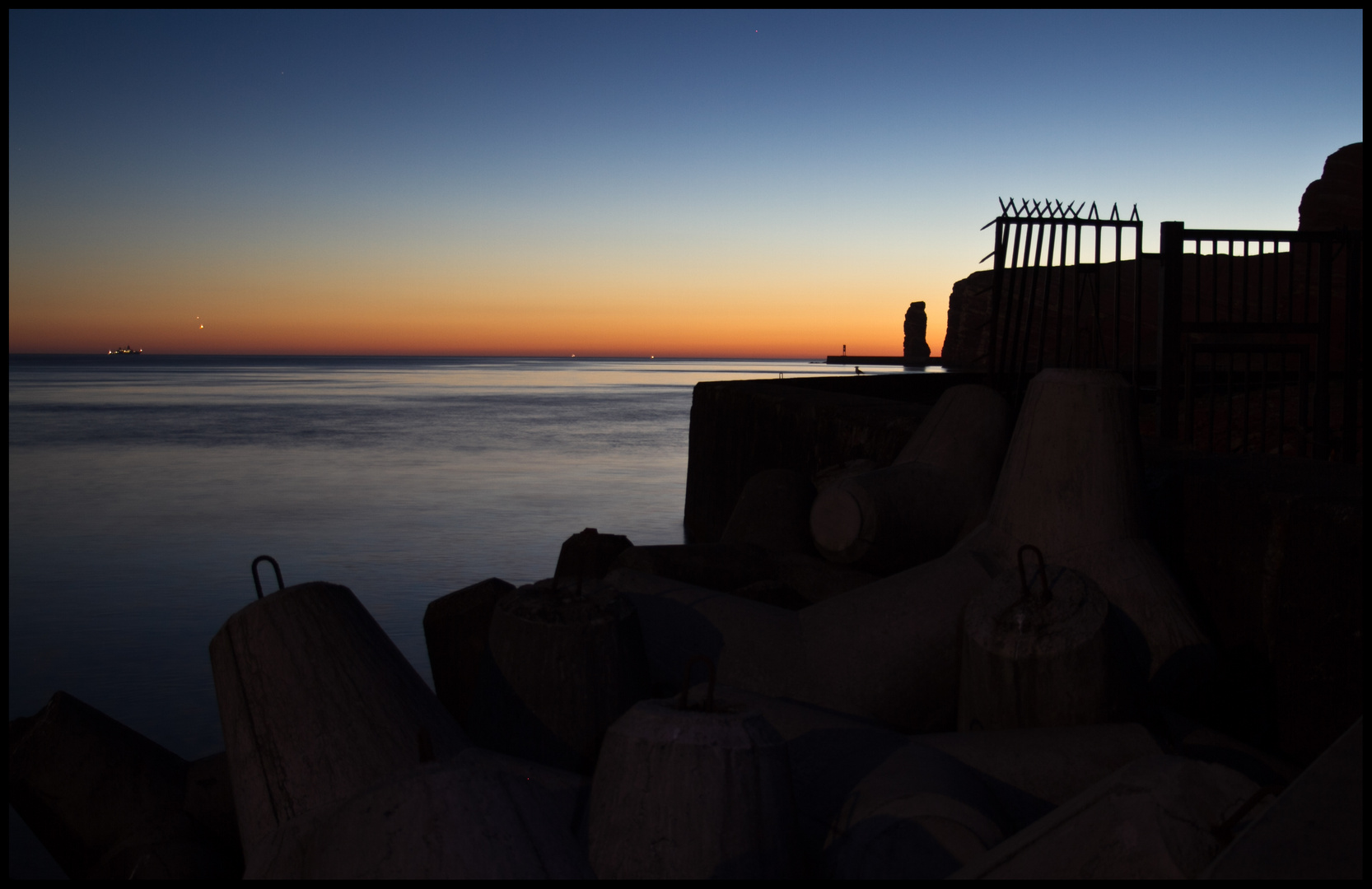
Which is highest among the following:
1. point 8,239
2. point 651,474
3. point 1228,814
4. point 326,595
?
point 8,239

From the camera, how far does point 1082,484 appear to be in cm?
331

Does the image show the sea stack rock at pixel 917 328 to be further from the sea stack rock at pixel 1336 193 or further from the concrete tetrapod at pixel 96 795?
the concrete tetrapod at pixel 96 795

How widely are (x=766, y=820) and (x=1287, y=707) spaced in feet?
6.11

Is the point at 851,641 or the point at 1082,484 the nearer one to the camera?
the point at 851,641

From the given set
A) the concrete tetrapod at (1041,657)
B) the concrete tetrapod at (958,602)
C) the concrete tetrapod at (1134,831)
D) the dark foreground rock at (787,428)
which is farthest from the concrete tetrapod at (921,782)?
the dark foreground rock at (787,428)

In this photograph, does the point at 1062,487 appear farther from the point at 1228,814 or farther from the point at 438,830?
the point at 438,830

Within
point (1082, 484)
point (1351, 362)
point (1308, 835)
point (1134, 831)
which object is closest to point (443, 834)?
point (1134, 831)

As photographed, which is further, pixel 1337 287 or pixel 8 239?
pixel 1337 287

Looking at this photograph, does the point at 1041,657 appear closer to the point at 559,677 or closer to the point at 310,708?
the point at 559,677

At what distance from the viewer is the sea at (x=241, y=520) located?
199 inches

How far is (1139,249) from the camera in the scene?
233 inches

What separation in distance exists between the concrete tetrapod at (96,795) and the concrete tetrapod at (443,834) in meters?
1.02

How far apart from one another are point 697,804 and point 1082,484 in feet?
7.03

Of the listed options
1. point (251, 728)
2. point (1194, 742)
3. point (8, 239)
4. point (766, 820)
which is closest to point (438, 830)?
point (766, 820)
